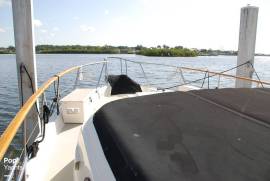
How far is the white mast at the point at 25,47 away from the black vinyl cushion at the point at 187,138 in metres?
2.16

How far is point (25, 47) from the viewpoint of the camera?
142 inches

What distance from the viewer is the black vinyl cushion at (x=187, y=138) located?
3.33ft

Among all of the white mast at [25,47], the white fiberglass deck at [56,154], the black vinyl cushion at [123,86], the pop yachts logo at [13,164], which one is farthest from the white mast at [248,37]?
the pop yachts logo at [13,164]

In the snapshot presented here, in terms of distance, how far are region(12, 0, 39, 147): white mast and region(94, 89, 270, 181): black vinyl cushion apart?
216 centimetres

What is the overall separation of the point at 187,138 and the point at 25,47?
2.98 meters

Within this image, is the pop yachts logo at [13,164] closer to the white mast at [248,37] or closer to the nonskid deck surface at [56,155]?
the nonskid deck surface at [56,155]

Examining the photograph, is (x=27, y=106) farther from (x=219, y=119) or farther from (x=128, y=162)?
(x=219, y=119)

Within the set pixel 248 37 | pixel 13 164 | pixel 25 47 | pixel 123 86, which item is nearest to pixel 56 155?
pixel 13 164

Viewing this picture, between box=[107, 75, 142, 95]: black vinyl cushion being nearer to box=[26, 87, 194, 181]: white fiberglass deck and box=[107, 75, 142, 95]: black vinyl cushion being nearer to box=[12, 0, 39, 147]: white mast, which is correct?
box=[26, 87, 194, 181]: white fiberglass deck

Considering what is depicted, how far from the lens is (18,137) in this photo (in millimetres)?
6457

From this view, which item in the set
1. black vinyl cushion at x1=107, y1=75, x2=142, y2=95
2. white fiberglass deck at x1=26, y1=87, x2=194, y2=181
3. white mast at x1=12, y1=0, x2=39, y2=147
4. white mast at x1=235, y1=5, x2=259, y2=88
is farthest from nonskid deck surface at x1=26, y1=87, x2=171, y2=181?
white mast at x1=235, y1=5, x2=259, y2=88

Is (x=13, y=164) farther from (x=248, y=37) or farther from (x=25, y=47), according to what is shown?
(x=248, y=37)

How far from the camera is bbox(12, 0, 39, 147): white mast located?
3510 millimetres

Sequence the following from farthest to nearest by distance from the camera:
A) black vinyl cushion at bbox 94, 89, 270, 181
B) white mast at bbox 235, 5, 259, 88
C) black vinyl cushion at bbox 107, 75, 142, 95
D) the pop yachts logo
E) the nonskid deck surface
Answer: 1. black vinyl cushion at bbox 107, 75, 142, 95
2. white mast at bbox 235, 5, 259, 88
3. the nonskid deck surface
4. the pop yachts logo
5. black vinyl cushion at bbox 94, 89, 270, 181
